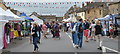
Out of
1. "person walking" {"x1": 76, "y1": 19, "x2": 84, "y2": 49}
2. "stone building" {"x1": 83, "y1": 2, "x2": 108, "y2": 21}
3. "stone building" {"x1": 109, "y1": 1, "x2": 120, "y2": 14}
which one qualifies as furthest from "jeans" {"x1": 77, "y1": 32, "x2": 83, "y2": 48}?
"stone building" {"x1": 83, "y1": 2, "x2": 108, "y2": 21}

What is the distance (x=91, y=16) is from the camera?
60781 mm

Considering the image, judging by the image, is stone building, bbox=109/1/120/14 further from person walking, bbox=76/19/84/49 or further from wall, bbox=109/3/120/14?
person walking, bbox=76/19/84/49

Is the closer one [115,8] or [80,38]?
[80,38]

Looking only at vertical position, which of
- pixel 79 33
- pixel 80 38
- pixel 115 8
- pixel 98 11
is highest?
pixel 98 11

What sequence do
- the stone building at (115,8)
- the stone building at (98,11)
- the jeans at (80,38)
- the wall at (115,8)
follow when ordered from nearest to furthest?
1. the jeans at (80,38)
2. the stone building at (115,8)
3. the wall at (115,8)
4. the stone building at (98,11)

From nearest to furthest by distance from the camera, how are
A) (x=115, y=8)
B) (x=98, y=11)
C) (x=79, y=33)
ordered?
(x=79, y=33) → (x=115, y=8) → (x=98, y=11)

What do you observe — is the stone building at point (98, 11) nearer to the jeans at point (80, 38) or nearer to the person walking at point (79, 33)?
the person walking at point (79, 33)

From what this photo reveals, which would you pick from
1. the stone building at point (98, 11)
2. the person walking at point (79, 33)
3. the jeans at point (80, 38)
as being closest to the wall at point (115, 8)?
the stone building at point (98, 11)

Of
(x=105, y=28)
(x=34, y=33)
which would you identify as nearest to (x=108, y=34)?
(x=105, y=28)

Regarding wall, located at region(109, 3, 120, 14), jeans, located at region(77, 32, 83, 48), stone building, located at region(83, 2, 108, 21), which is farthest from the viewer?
stone building, located at region(83, 2, 108, 21)

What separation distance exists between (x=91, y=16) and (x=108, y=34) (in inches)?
1612

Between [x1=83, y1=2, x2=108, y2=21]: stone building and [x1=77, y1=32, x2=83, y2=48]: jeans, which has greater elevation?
[x1=83, y1=2, x2=108, y2=21]: stone building

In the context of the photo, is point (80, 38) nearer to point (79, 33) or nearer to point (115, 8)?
point (79, 33)

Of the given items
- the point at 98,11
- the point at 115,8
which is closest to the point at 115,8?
the point at 115,8
